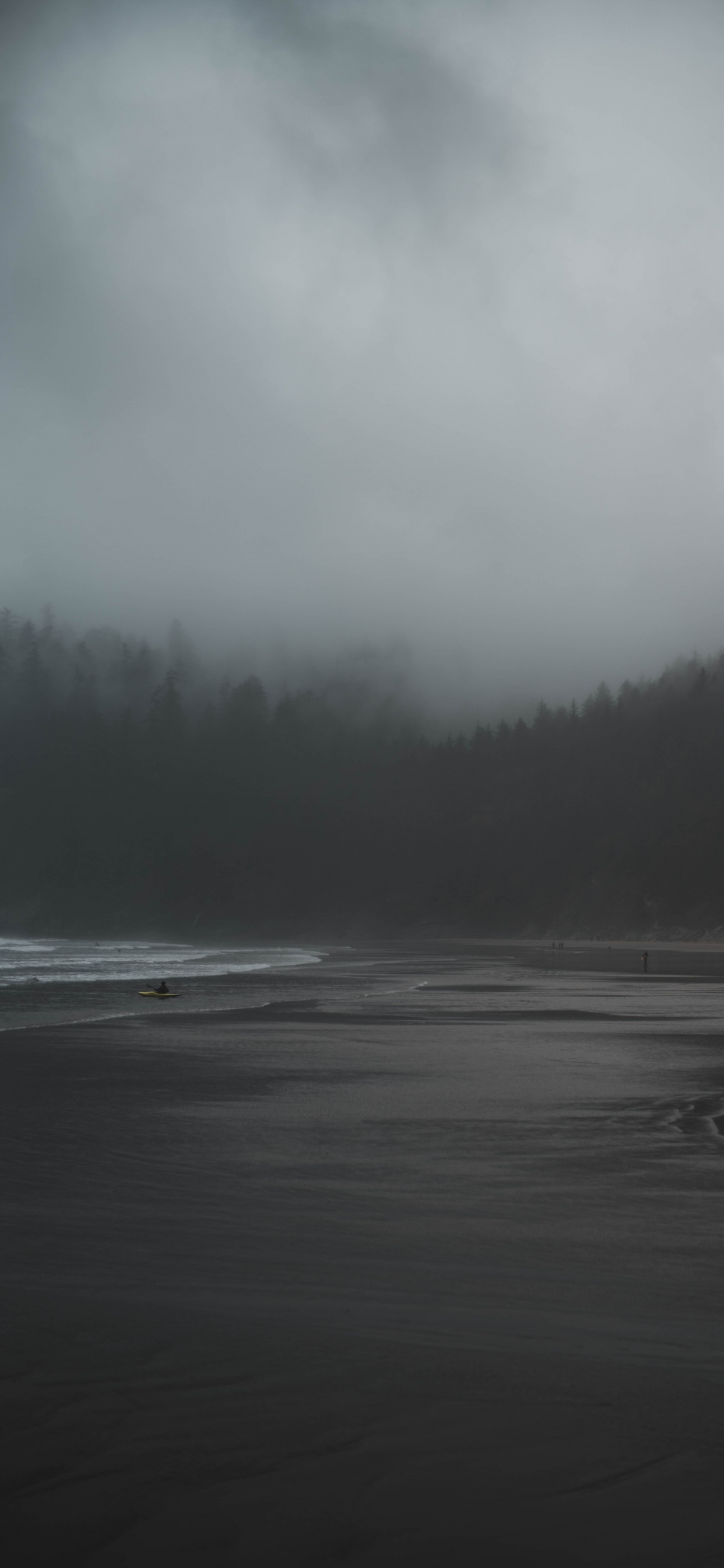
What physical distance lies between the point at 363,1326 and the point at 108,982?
4680cm

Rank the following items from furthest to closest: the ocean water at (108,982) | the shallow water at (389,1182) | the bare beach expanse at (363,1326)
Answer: the ocean water at (108,982)
the shallow water at (389,1182)
the bare beach expanse at (363,1326)

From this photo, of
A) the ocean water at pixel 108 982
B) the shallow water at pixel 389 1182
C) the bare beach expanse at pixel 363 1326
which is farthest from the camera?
the ocean water at pixel 108 982

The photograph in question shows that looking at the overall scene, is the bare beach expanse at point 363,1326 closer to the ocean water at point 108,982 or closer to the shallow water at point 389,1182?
the shallow water at point 389,1182

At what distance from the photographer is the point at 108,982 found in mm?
52844

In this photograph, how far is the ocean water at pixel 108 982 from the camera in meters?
35.4

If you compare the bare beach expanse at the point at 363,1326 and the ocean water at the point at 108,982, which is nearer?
the bare beach expanse at the point at 363,1326

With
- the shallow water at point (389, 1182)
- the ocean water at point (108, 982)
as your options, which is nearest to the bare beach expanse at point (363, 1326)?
the shallow water at point (389, 1182)

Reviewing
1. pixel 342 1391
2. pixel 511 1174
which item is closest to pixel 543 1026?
pixel 511 1174

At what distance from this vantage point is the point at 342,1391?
6.76 m

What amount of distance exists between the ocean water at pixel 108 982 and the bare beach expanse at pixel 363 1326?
1629cm

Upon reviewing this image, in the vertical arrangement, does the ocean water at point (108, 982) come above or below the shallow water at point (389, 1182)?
below

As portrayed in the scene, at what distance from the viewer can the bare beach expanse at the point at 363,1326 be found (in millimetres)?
5387

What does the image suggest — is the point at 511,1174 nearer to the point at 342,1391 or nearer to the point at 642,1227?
the point at 642,1227

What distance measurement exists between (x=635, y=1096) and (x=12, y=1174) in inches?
383
